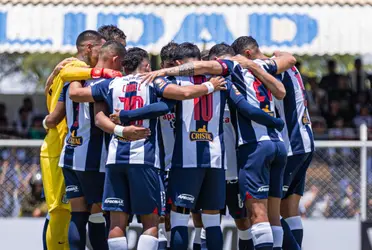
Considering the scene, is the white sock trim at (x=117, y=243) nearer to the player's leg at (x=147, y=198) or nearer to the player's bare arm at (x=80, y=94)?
the player's leg at (x=147, y=198)

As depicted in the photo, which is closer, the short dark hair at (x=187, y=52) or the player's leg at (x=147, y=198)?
the player's leg at (x=147, y=198)

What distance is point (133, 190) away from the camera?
285 inches

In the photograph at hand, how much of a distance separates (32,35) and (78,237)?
7.46 m

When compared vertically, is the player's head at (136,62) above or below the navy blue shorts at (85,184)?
above

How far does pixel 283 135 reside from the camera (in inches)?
321

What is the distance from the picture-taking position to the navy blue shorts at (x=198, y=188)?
7.40m

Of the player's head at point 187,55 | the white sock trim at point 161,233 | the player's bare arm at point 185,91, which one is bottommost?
the white sock trim at point 161,233

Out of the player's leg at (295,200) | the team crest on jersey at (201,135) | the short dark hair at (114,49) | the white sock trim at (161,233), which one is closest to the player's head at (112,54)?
the short dark hair at (114,49)

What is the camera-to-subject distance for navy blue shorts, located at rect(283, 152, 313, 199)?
8.22 m

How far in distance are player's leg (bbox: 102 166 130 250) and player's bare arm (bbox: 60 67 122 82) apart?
871 millimetres

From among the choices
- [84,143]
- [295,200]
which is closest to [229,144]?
[295,200]

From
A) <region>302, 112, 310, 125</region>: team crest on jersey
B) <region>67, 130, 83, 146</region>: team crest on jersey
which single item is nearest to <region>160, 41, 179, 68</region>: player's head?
<region>67, 130, 83, 146</region>: team crest on jersey

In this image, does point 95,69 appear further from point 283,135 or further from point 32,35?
point 32,35

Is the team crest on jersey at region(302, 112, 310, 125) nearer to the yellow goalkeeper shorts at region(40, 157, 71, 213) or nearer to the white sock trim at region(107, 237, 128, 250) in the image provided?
the white sock trim at region(107, 237, 128, 250)
